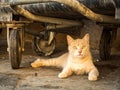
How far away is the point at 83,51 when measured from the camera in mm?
2473

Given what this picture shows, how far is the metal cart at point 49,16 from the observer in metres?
1.89

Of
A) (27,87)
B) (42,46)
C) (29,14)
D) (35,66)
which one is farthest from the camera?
(42,46)

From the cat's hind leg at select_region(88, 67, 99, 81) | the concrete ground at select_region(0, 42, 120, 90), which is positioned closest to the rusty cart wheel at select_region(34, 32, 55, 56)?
the concrete ground at select_region(0, 42, 120, 90)

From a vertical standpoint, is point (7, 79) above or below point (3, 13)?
below

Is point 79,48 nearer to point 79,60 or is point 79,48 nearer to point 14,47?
point 79,60

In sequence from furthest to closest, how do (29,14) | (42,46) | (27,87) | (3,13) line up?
(42,46), (3,13), (29,14), (27,87)

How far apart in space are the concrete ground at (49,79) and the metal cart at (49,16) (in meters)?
0.14

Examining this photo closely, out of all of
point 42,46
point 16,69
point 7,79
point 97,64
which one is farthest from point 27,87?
point 42,46

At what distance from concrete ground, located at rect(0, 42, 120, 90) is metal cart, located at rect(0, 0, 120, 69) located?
14 centimetres

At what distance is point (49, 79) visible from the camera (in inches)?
91.7

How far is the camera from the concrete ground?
6.97ft

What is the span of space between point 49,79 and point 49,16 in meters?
0.58

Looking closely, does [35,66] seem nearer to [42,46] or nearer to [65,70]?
[65,70]

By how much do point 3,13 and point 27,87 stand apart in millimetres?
690
